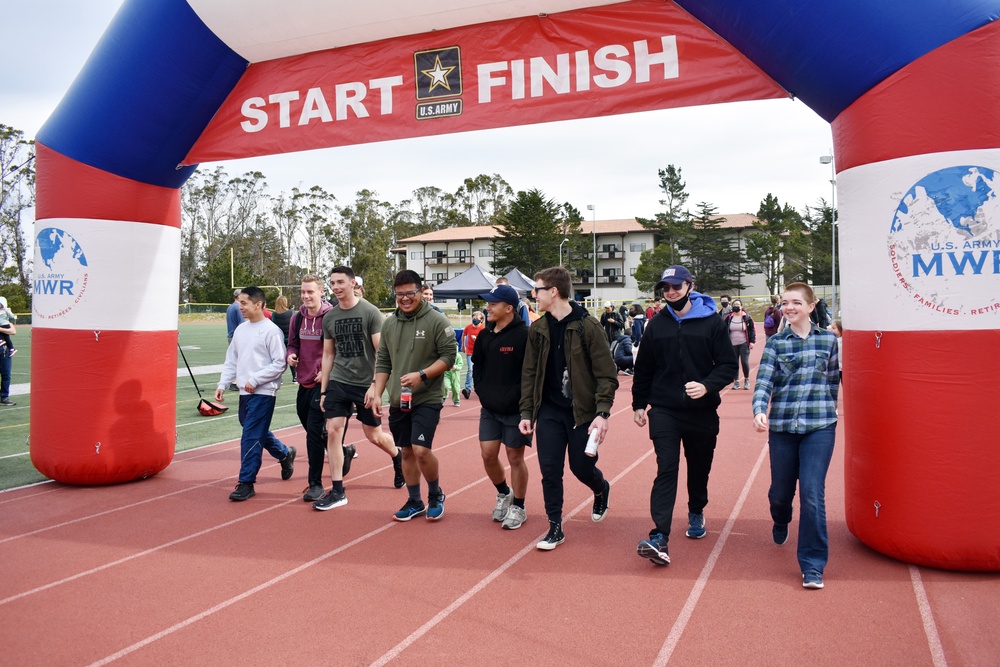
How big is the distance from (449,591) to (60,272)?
516cm

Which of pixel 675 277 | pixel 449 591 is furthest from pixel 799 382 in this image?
pixel 449 591

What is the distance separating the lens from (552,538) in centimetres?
532

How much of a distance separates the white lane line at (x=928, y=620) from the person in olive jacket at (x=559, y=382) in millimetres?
2096

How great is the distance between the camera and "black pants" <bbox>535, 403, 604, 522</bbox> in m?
5.32

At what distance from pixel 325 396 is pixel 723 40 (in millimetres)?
4327

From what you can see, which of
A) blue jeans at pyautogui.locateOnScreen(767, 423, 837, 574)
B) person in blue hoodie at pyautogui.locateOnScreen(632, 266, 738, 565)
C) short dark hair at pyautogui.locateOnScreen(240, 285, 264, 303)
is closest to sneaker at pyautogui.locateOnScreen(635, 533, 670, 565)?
person in blue hoodie at pyautogui.locateOnScreen(632, 266, 738, 565)

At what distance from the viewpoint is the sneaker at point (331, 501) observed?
254 inches

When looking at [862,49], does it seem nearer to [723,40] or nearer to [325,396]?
[723,40]

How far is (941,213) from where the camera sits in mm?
4434

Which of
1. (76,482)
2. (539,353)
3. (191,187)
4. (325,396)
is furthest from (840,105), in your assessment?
(191,187)

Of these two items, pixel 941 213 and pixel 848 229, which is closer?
pixel 941 213

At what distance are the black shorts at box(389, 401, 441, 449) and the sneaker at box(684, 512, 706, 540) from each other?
2034mm

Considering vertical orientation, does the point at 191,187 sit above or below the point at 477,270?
above

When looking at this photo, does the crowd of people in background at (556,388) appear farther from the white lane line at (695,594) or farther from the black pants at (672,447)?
the white lane line at (695,594)
